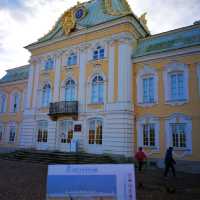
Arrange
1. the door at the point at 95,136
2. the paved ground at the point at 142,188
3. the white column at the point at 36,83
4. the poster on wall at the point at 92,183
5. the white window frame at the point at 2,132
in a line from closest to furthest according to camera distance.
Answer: the poster on wall at the point at 92,183 < the paved ground at the point at 142,188 < the door at the point at 95,136 < the white column at the point at 36,83 < the white window frame at the point at 2,132

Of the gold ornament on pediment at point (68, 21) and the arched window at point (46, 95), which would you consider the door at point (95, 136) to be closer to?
the arched window at point (46, 95)

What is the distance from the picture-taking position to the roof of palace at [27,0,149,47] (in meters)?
20.7

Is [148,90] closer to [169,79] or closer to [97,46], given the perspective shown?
[169,79]

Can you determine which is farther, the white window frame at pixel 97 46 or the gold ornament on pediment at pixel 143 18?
the gold ornament on pediment at pixel 143 18

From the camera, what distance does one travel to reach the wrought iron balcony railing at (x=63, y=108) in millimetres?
19969

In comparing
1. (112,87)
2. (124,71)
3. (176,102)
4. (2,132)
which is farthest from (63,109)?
(2,132)

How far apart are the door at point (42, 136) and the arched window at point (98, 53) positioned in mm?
8031

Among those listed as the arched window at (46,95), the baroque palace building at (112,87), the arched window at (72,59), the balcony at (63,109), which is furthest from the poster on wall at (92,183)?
the arched window at (46,95)

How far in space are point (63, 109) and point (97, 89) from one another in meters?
3.62

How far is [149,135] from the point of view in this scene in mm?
17234

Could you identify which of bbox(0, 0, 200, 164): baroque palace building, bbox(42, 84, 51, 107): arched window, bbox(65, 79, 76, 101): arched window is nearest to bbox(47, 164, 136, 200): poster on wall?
bbox(0, 0, 200, 164): baroque palace building

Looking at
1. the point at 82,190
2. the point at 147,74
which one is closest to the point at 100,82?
the point at 147,74

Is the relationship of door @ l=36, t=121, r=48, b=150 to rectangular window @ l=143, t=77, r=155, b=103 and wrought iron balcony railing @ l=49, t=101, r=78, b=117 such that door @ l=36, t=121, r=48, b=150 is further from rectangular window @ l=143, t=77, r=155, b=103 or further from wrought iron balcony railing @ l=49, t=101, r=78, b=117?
rectangular window @ l=143, t=77, r=155, b=103

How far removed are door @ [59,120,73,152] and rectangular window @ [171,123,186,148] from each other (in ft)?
29.2
